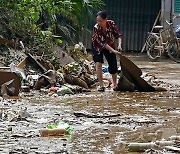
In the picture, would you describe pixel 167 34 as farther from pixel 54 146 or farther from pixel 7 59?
pixel 54 146

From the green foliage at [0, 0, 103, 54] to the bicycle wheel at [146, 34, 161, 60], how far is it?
3.76 metres

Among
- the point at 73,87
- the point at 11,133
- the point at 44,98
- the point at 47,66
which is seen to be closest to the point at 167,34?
the point at 47,66

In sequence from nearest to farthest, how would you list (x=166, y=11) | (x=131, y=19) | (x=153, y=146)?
(x=153, y=146), (x=166, y=11), (x=131, y=19)

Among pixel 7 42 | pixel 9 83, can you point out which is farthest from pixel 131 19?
pixel 9 83

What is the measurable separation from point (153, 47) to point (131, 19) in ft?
12.5

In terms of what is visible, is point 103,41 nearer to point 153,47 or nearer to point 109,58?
point 109,58

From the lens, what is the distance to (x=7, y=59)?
1056 cm

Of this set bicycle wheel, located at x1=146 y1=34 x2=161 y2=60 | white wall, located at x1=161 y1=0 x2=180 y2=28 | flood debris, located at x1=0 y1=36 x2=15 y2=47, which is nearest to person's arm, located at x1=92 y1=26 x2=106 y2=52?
flood debris, located at x1=0 y1=36 x2=15 y2=47

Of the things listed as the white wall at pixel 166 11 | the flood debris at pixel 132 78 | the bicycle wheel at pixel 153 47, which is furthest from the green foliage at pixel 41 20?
the white wall at pixel 166 11

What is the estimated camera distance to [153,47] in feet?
58.4

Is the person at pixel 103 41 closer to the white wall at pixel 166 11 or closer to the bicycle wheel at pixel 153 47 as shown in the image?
the bicycle wheel at pixel 153 47

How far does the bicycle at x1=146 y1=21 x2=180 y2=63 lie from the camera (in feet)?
56.2

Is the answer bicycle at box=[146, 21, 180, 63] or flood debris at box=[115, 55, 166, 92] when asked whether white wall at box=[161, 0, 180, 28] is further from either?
flood debris at box=[115, 55, 166, 92]

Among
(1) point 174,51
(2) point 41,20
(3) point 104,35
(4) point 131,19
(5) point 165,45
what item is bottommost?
(1) point 174,51
